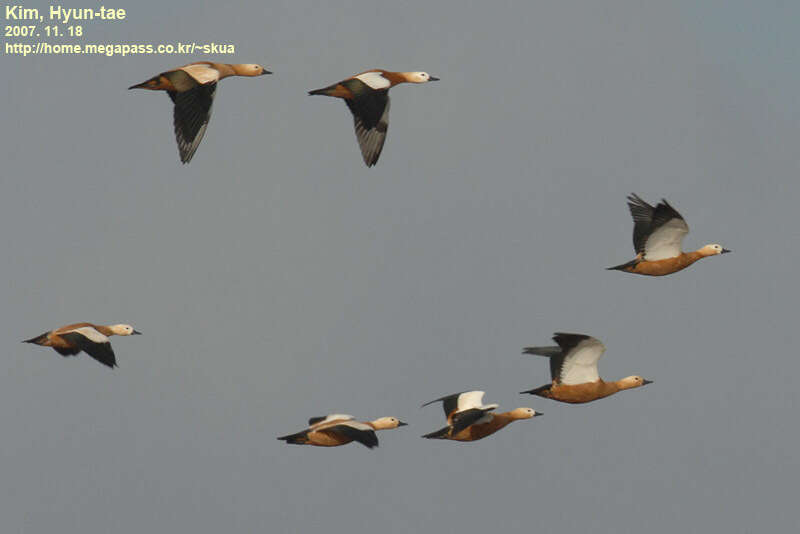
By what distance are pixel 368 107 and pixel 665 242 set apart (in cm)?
541

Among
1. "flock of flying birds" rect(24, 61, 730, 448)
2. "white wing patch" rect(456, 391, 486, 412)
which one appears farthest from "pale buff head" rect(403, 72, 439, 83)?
"white wing patch" rect(456, 391, 486, 412)

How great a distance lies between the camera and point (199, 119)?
2680 centimetres

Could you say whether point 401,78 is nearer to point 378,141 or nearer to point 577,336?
point 378,141

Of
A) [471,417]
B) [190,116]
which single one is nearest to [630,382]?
[471,417]

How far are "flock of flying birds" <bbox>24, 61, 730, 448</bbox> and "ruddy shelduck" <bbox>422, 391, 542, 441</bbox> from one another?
0.02 m

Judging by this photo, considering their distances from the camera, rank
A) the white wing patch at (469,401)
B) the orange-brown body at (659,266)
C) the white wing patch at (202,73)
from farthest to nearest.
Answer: the orange-brown body at (659,266) → the white wing patch at (469,401) → the white wing patch at (202,73)

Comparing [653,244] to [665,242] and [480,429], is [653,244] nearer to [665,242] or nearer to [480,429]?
[665,242]

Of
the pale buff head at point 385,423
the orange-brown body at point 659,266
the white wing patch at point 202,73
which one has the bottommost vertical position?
the pale buff head at point 385,423

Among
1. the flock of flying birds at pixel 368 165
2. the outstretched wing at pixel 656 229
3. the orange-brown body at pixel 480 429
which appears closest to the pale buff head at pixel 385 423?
the flock of flying birds at pixel 368 165

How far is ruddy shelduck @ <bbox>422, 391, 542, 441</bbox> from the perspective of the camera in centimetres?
2600

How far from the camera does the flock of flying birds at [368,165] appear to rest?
26.2 metres

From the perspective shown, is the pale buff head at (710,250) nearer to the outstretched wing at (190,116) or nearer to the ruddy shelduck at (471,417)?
the ruddy shelduck at (471,417)

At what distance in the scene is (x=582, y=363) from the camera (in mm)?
26438

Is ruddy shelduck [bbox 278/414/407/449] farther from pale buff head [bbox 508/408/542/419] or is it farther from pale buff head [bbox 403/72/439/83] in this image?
pale buff head [bbox 403/72/439/83]
